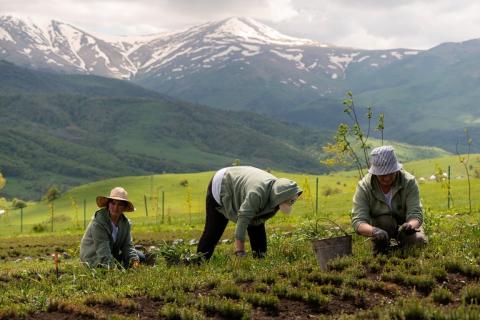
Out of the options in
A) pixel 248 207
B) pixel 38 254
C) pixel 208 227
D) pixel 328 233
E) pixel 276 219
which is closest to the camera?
pixel 248 207

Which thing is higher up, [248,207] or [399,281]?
[248,207]

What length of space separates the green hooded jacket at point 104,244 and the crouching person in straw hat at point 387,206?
5.04 metres

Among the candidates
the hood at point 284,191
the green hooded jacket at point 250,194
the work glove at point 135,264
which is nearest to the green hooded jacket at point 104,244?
the work glove at point 135,264

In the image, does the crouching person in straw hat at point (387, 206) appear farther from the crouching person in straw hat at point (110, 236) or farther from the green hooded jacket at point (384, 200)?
the crouching person in straw hat at point (110, 236)

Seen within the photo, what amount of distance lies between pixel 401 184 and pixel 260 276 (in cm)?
330

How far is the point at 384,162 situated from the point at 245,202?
260 centimetres

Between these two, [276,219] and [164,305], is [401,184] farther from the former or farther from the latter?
[276,219]

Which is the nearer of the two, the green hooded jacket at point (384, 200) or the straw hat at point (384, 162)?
the straw hat at point (384, 162)

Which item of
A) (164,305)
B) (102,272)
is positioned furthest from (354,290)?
(102,272)

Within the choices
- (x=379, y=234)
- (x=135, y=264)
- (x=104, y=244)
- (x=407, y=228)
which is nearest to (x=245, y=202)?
(x=379, y=234)

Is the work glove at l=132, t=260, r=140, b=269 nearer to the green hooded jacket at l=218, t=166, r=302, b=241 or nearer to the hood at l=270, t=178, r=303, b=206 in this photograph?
the green hooded jacket at l=218, t=166, r=302, b=241

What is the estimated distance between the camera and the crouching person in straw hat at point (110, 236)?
43.3 feet

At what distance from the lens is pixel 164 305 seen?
890 centimetres

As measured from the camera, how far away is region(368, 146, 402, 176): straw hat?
11.2 meters
